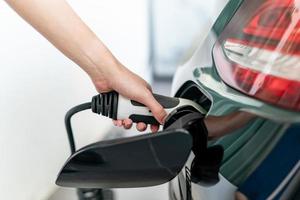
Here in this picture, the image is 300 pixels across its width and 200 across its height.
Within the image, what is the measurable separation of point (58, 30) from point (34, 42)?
0.40m

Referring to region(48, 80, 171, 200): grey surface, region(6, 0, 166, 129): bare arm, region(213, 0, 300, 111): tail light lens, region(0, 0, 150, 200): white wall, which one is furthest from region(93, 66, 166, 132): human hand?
region(48, 80, 171, 200): grey surface

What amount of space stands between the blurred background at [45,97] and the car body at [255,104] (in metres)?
0.23

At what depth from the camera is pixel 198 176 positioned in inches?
25.8

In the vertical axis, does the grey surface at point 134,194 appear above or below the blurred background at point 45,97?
below

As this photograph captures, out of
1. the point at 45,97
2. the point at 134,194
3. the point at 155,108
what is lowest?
the point at 134,194

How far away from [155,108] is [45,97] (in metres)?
0.57

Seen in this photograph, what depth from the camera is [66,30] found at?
75 centimetres

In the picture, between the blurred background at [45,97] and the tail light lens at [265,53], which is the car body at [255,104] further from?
the blurred background at [45,97]

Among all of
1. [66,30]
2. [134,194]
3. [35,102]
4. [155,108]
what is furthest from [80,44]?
[134,194]

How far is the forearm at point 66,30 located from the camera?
740 mm

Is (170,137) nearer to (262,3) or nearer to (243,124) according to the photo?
(243,124)

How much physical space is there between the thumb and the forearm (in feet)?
0.32

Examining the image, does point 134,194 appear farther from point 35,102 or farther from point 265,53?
point 265,53

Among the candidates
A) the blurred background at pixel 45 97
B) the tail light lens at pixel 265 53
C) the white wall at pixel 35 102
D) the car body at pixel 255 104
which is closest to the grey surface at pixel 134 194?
the blurred background at pixel 45 97
